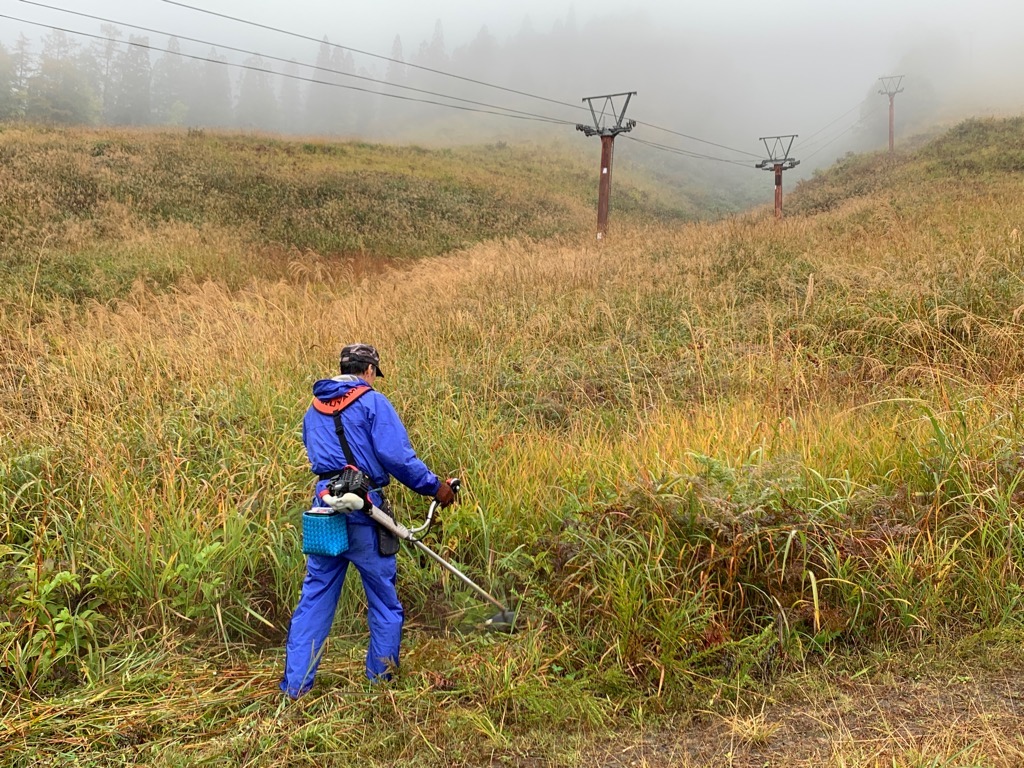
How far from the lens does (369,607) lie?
2703 millimetres

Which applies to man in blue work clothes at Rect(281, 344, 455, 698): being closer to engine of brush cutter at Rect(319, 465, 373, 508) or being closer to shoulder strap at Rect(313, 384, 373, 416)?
shoulder strap at Rect(313, 384, 373, 416)

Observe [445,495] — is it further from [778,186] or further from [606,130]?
[778,186]

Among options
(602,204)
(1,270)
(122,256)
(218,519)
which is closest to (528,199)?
(602,204)

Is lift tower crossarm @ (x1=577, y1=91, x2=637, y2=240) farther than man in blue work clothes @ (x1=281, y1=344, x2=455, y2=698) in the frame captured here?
Yes

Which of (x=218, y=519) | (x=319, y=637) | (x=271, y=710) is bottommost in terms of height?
(x=271, y=710)

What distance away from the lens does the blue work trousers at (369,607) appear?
2.61m

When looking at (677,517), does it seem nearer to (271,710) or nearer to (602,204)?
(271,710)

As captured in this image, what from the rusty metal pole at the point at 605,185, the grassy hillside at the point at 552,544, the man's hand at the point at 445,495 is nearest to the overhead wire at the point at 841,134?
the rusty metal pole at the point at 605,185

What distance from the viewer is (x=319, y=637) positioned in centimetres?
265

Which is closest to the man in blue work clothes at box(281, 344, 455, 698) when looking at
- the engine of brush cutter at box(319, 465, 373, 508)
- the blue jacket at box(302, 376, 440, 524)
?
the blue jacket at box(302, 376, 440, 524)

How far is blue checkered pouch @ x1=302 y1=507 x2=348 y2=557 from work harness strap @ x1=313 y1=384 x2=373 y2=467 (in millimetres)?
267

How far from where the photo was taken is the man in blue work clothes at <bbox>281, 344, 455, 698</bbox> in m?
2.65

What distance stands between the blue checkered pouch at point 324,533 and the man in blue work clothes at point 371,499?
10 centimetres

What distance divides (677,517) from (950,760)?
51.5 inches
